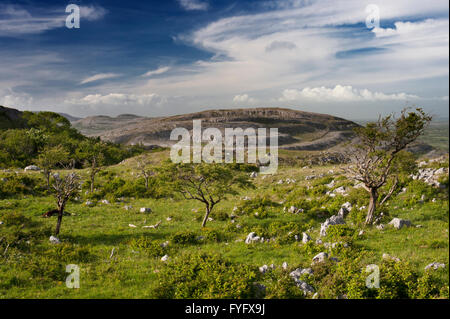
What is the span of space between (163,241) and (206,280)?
6.66 metres

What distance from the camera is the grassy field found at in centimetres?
1083

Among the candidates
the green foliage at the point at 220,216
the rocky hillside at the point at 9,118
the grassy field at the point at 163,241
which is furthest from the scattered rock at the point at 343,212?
the rocky hillside at the point at 9,118

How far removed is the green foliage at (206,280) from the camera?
9875 millimetres

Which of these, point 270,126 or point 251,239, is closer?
point 251,239

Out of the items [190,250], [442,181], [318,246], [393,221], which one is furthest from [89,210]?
[442,181]

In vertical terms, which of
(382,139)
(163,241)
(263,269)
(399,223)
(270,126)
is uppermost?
(270,126)

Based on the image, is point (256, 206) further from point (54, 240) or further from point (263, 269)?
point (54, 240)

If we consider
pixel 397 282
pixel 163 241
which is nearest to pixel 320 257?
pixel 397 282

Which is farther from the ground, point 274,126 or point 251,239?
point 274,126

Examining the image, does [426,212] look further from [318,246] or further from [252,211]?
[252,211]

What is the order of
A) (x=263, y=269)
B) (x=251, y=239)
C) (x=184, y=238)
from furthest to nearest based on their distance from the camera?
(x=184, y=238), (x=251, y=239), (x=263, y=269)

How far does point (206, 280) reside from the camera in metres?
10.5

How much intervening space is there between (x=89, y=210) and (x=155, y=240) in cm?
1126

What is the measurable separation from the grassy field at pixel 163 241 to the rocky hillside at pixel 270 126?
91.2 meters
